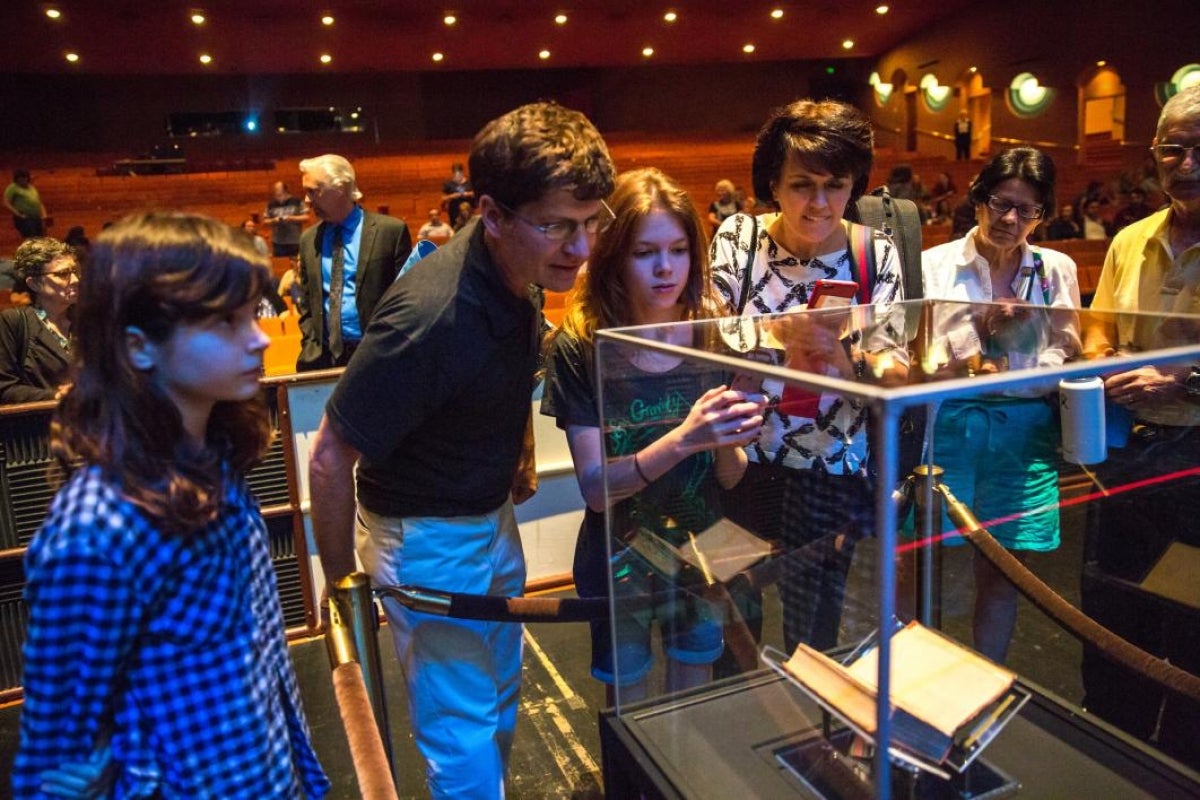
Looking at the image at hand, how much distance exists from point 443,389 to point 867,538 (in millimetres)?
668

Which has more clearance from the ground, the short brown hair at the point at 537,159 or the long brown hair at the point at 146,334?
the short brown hair at the point at 537,159

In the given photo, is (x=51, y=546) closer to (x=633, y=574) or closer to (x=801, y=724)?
(x=633, y=574)

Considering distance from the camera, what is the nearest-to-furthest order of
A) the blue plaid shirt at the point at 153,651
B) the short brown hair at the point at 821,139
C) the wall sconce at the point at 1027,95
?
the blue plaid shirt at the point at 153,651 → the short brown hair at the point at 821,139 → the wall sconce at the point at 1027,95

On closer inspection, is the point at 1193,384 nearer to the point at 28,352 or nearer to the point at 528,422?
the point at 528,422

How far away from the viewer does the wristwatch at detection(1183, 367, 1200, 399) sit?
3.97 feet

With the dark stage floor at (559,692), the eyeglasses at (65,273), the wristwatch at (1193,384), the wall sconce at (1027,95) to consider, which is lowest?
the dark stage floor at (559,692)

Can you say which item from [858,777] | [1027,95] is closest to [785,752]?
[858,777]

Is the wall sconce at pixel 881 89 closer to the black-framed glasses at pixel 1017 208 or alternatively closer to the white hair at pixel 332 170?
the white hair at pixel 332 170

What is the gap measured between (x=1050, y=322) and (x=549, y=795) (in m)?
1.59

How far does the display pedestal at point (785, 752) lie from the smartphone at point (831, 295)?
0.64m

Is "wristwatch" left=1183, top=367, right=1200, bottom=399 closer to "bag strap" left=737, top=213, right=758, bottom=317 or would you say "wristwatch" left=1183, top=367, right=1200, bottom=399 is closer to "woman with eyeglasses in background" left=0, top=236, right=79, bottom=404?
"bag strap" left=737, top=213, right=758, bottom=317

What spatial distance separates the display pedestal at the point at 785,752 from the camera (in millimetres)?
1118

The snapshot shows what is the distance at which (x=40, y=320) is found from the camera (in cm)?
282

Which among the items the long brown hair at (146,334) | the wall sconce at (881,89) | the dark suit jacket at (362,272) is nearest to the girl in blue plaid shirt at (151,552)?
the long brown hair at (146,334)
